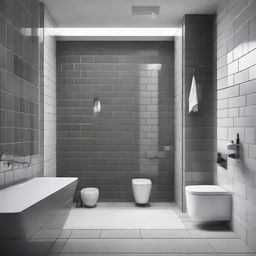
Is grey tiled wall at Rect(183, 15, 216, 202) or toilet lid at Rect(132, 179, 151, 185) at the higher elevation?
grey tiled wall at Rect(183, 15, 216, 202)

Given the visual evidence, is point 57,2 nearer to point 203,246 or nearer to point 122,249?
point 122,249

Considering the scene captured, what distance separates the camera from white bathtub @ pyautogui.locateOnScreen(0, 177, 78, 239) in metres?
2.47

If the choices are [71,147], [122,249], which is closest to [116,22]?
[71,147]

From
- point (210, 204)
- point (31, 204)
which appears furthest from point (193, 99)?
point (31, 204)

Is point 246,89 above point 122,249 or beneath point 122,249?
above

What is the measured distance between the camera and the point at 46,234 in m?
3.18

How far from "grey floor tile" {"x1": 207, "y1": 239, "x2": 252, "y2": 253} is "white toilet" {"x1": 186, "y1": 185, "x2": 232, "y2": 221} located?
1.47 ft

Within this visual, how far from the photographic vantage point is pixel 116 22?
569 centimetres

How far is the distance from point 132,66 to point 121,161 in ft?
5.97

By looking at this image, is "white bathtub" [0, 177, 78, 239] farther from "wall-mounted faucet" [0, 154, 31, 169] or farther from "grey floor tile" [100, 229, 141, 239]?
"grey floor tile" [100, 229, 141, 239]

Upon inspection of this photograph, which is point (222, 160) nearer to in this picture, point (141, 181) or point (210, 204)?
point (210, 204)

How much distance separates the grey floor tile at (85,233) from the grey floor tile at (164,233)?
61 centimetres

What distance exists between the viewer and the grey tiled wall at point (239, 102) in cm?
370

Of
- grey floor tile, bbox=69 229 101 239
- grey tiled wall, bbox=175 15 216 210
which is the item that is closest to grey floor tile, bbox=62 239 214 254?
grey floor tile, bbox=69 229 101 239
